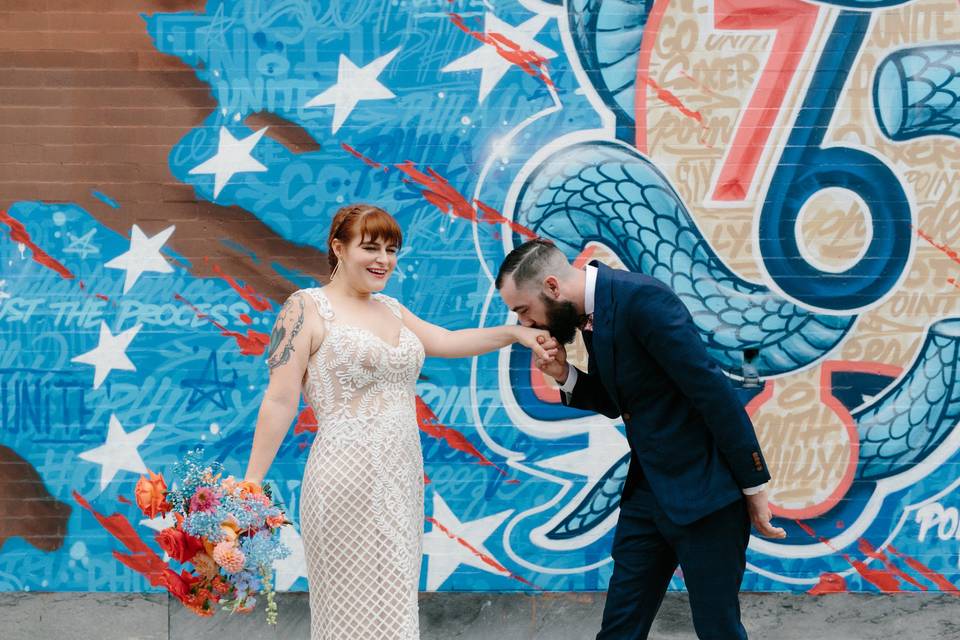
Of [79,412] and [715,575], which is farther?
[79,412]

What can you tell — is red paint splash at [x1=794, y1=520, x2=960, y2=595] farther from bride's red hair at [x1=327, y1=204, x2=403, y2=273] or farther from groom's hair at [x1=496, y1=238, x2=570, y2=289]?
bride's red hair at [x1=327, y1=204, x2=403, y2=273]

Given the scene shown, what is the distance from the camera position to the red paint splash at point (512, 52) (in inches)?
219

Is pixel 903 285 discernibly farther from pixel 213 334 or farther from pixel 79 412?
pixel 79 412

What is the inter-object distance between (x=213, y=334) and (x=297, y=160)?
97 centimetres

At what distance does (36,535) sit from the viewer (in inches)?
222

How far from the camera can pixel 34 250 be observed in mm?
5609

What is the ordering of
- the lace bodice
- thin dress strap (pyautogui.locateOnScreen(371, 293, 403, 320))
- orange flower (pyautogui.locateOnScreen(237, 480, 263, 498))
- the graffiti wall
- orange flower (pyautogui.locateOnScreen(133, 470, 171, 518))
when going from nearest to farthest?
1. orange flower (pyautogui.locateOnScreen(133, 470, 171, 518))
2. orange flower (pyautogui.locateOnScreen(237, 480, 263, 498))
3. the lace bodice
4. thin dress strap (pyautogui.locateOnScreen(371, 293, 403, 320))
5. the graffiti wall

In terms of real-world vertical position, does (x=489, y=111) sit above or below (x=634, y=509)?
above

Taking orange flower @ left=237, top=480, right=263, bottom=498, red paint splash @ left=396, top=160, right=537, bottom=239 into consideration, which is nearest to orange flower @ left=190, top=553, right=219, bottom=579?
orange flower @ left=237, top=480, right=263, bottom=498

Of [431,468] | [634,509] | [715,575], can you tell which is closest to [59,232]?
[431,468]

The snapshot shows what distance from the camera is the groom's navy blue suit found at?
3836 mm

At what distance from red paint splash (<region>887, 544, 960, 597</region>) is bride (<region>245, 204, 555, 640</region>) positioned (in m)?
2.89

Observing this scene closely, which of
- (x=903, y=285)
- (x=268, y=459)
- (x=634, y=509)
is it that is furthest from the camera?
(x=903, y=285)

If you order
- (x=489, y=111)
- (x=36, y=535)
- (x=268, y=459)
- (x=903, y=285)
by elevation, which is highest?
(x=489, y=111)
